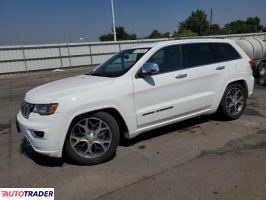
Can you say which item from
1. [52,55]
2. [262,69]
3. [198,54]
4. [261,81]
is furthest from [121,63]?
[52,55]

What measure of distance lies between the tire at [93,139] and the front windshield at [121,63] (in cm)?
81

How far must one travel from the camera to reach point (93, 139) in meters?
4.16

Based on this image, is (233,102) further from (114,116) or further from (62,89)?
(62,89)

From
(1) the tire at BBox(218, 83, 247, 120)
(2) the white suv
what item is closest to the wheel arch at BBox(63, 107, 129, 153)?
(2) the white suv

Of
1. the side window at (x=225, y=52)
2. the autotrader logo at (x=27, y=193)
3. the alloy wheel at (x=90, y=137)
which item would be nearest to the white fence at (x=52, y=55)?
the side window at (x=225, y=52)

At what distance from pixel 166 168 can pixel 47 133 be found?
163 cm

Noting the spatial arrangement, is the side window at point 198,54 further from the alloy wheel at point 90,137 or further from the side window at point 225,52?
the alloy wheel at point 90,137

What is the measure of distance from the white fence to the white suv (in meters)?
18.3

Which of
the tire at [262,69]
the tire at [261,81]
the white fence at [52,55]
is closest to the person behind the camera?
the tire at [261,81]

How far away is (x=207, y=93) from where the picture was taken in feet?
17.4

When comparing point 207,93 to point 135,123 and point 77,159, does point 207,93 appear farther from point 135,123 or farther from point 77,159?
point 77,159

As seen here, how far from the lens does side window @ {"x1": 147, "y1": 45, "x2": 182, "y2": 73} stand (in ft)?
15.7

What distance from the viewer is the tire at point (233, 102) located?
569cm

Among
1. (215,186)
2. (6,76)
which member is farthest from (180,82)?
(6,76)
